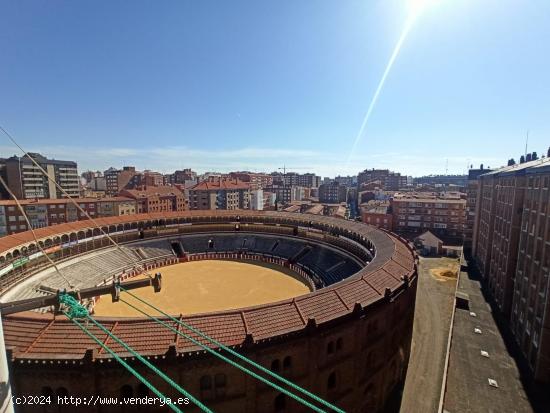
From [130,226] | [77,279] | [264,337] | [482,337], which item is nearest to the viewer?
[264,337]

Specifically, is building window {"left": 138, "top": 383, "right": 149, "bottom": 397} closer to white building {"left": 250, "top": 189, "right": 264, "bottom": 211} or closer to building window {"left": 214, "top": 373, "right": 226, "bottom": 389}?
building window {"left": 214, "top": 373, "right": 226, "bottom": 389}

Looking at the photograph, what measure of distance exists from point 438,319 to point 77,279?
54.3m

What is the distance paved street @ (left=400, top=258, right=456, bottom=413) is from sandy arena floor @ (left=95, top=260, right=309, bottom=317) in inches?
642

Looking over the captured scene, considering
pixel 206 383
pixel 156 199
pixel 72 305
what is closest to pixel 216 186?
pixel 156 199

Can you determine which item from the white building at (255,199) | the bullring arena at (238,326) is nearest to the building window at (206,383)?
the bullring arena at (238,326)

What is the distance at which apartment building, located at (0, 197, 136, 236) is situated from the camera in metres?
71.6

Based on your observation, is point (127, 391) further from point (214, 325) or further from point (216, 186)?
point (216, 186)

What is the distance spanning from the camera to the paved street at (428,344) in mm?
26719

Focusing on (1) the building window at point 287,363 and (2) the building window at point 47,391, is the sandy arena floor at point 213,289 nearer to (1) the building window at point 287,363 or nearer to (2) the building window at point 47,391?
(2) the building window at point 47,391

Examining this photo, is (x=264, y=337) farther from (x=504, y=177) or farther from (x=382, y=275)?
Result: (x=504, y=177)

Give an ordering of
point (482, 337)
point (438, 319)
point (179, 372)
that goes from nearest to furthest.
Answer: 1. point (179, 372)
2. point (482, 337)
3. point (438, 319)

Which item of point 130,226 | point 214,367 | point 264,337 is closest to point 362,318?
point 264,337

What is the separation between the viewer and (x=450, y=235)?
84.3m

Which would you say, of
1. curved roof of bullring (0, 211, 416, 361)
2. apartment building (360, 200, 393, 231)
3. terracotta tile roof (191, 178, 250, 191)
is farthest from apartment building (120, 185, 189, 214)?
curved roof of bullring (0, 211, 416, 361)
